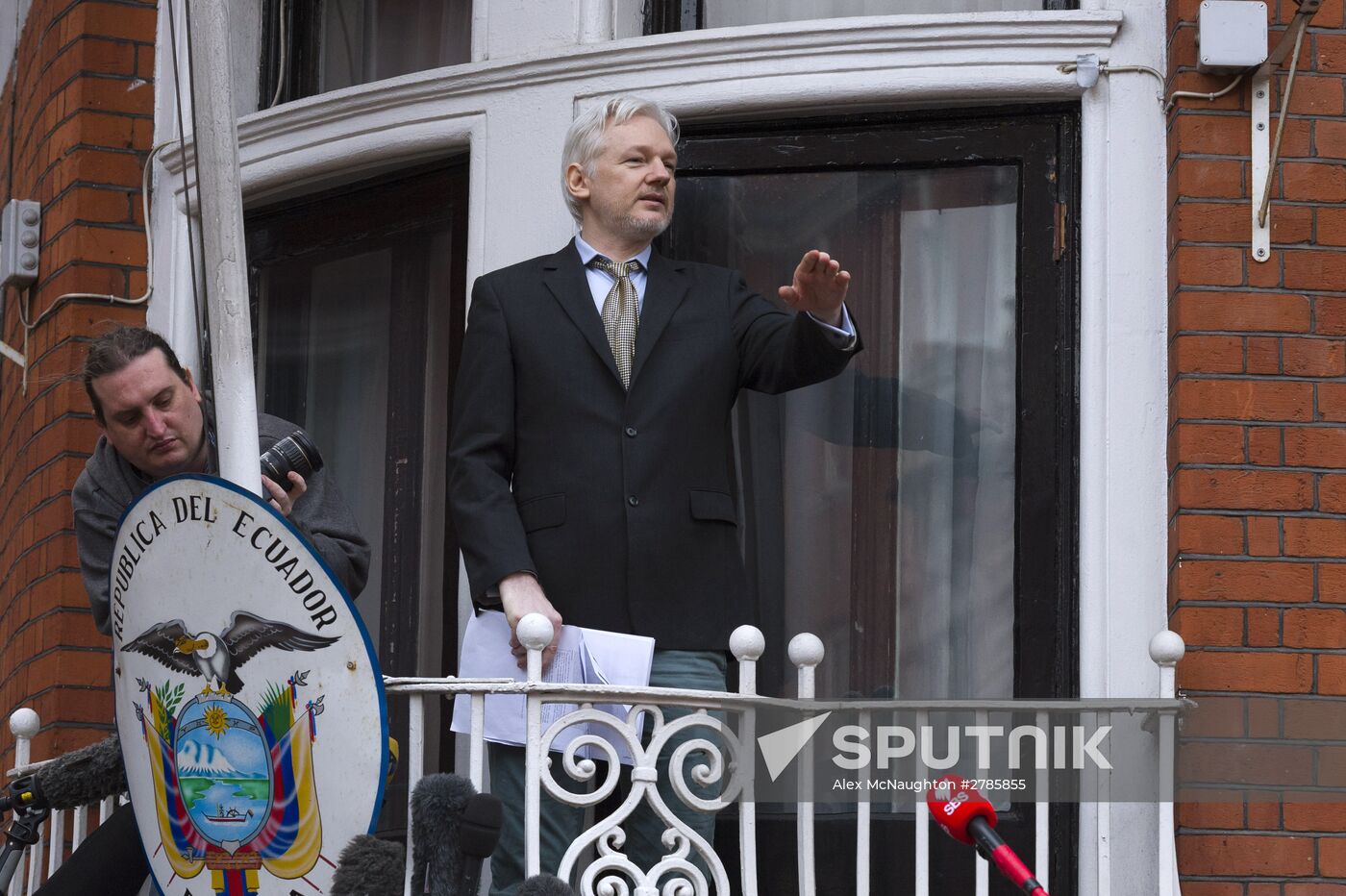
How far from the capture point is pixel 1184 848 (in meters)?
4.50

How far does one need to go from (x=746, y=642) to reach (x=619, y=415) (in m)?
0.73

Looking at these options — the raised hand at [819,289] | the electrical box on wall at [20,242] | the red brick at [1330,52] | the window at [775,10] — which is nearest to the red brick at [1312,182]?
the red brick at [1330,52]

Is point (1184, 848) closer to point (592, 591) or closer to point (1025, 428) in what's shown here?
point (1025, 428)

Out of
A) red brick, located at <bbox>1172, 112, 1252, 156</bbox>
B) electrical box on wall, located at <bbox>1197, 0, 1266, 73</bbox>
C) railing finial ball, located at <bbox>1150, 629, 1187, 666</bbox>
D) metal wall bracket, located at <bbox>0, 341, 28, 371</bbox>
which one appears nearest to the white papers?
railing finial ball, located at <bbox>1150, 629, 1187, 666</bbox>

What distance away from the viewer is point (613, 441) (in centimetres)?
455

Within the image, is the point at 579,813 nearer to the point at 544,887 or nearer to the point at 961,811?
the point at 544,887

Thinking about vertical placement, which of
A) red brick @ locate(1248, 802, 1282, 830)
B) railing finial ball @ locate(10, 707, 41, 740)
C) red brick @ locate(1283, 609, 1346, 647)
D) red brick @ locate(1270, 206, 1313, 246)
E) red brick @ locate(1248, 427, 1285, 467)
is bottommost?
red brick @ locate(1248, 802, 1282, 830)

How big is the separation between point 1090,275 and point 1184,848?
1.33 m

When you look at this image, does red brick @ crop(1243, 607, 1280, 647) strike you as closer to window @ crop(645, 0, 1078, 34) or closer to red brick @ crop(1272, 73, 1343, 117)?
red brick @ crop(1272, 73, 1343, 117)

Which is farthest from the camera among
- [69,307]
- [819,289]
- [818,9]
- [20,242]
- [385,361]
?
[20,242]

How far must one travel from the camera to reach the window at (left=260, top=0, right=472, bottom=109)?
5.94 metres

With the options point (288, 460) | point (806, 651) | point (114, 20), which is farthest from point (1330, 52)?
point (114, 20)

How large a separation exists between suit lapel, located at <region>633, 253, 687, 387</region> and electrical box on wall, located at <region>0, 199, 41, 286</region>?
2.34 m

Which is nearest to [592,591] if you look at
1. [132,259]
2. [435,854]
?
[435,854]
